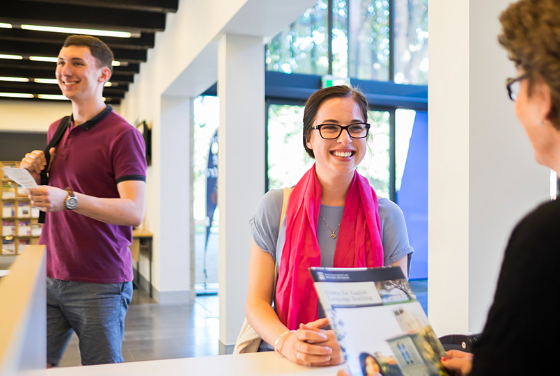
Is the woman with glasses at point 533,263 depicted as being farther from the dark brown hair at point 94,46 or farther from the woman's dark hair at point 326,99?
the dark brown hair at point 94,46

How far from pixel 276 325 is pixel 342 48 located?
6.71 meters

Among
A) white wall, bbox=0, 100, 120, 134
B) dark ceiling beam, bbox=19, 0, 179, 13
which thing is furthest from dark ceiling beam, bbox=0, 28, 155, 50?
white wall, bbox=0, 100, 120, 134

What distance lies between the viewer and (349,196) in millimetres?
1832

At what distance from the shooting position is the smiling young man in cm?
203

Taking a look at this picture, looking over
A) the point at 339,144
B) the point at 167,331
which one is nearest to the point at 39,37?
the point at 167,331

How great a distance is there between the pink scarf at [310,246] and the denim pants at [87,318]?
760mm

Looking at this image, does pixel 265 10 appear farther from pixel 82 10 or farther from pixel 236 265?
pixel 82 10

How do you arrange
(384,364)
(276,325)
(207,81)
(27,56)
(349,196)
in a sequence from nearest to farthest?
(384,364) → (276,325) → (349,196) → (207,81) → (27,56)

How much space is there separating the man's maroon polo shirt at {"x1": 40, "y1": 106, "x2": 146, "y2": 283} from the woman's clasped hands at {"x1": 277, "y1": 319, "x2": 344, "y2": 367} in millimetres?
1011

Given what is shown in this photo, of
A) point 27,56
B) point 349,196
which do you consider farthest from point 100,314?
point 27,56

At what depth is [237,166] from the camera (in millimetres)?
4441

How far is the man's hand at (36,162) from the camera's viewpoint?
7.09ft

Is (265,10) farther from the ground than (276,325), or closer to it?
farther from the ground

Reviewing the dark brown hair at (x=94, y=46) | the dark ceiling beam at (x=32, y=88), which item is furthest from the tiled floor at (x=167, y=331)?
the dark ceiling beam at (x=32, y=88)
